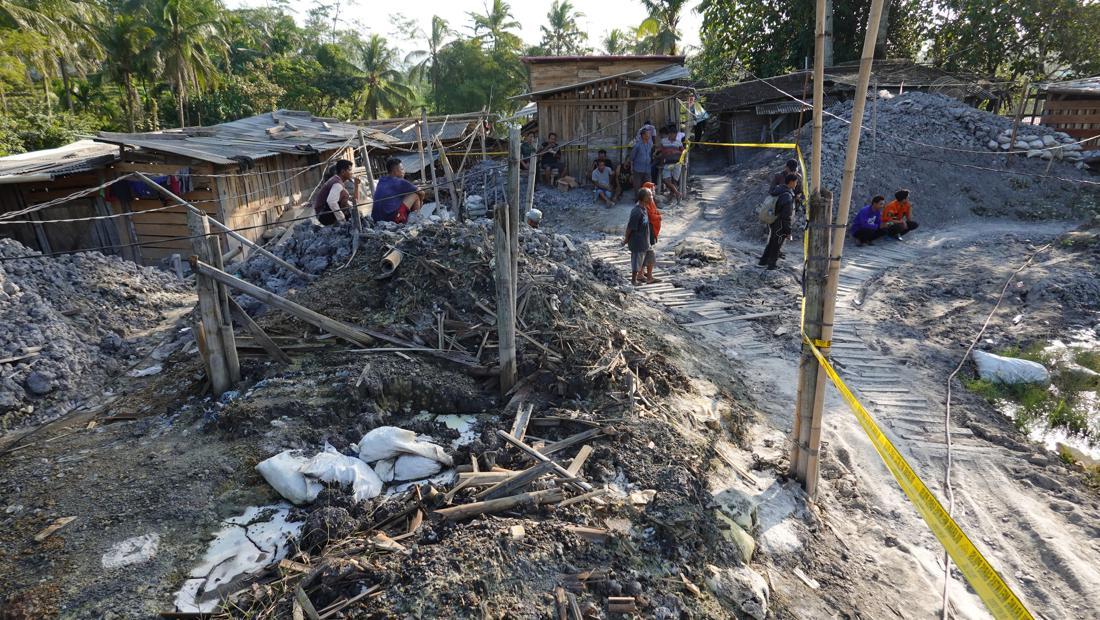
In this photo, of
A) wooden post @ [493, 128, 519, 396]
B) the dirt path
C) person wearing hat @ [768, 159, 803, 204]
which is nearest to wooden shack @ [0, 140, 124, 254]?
wooden post @ [493, 128, 519, 396]

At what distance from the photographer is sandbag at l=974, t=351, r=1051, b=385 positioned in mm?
7102

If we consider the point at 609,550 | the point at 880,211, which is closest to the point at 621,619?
the point at 609,550

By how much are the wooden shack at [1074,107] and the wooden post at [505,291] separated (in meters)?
17.2

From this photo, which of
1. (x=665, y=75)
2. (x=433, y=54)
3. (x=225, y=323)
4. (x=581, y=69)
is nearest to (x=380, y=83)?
(x=433, y=54)

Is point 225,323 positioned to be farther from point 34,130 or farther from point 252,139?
point 34,130

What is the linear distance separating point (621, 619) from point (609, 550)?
480 mm

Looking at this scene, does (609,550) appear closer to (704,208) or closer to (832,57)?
(704,208)

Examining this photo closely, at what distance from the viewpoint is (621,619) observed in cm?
331

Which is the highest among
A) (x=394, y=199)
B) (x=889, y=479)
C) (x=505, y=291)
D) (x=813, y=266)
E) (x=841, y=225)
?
(x=841, y=225)

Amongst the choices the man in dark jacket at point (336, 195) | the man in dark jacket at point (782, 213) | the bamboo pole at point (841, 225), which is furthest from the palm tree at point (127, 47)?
the bamboo pole at point (841, 225)

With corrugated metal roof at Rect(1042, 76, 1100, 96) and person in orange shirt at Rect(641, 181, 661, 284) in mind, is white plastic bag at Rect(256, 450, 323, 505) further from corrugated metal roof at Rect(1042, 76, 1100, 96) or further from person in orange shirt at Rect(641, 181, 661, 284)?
corrugated metal roof at Rect(1042, 76, 1100, 96)

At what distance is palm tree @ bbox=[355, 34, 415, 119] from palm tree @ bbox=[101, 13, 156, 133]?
1174 centimetres

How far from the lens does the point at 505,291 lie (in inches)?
208

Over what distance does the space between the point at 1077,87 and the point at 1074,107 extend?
28.1 inches
